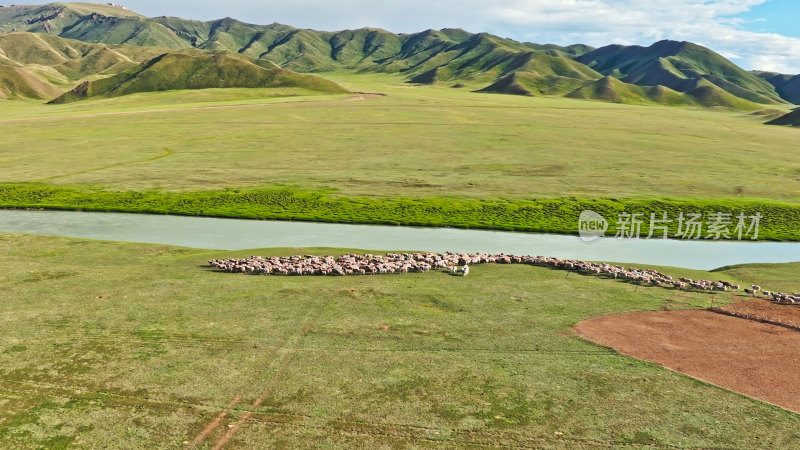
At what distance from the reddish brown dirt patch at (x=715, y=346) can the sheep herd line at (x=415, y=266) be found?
599cm

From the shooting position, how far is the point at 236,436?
13859mm

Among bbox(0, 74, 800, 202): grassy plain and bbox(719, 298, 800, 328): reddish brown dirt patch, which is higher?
bbox(0, 74, 800, 202): grassy plain

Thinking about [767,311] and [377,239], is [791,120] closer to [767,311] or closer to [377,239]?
[377,239]

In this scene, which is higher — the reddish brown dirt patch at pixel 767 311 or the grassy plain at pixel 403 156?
the grassy plain at pixel 403 156

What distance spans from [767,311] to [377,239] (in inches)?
1100

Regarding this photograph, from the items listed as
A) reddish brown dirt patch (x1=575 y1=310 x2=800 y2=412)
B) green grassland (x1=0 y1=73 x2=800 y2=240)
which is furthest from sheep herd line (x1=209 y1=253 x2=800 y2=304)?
green grassland (x1=0 y1=73 x2=800 y2=240)

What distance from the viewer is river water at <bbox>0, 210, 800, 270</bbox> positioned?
41.1 meters

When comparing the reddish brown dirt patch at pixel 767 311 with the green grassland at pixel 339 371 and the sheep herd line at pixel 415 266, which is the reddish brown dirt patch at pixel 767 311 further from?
the sheep herd line at pixel 415 266
